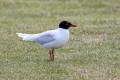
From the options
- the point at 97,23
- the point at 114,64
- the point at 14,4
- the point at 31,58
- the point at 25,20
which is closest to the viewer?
the point at 114,64

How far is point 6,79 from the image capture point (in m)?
7.85

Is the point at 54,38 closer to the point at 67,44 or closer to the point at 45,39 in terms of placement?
the point at 45,39

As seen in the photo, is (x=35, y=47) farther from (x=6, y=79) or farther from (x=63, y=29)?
(x=6, y=79)

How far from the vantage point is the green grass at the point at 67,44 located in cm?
840

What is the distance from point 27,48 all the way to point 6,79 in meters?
3.17

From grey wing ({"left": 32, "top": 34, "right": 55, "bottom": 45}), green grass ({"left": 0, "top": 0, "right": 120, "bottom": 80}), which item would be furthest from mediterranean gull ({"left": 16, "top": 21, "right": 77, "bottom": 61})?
green grass ({"left": 0, "top": 0, "right": 120, "bottom": 80})

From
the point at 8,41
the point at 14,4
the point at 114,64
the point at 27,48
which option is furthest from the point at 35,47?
the point at 14,4

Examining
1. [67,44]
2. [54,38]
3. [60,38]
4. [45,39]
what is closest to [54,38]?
[54,38]

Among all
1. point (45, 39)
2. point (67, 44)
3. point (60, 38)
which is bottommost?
point (67, 44)

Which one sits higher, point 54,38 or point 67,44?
point 54,38

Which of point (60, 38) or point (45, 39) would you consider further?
point (45, 39)

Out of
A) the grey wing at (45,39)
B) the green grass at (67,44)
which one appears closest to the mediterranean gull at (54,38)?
the grey wing at (45,39)

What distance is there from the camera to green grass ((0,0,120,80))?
331 inches

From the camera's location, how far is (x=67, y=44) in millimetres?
11711
